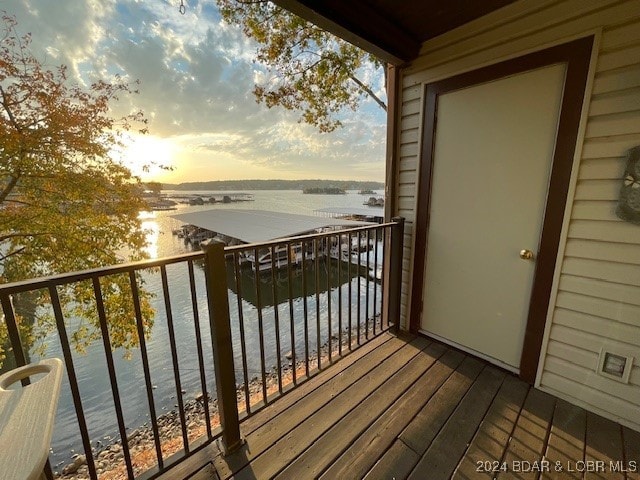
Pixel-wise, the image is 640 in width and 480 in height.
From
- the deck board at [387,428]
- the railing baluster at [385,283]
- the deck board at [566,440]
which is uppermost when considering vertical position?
the railing baluster at [385,283]

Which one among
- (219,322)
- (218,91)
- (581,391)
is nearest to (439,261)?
(581,391)

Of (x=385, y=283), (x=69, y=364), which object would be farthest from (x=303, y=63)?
(x=69, y=364)

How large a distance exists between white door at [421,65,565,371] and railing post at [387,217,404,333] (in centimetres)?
24

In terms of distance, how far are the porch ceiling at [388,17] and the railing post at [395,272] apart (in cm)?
131

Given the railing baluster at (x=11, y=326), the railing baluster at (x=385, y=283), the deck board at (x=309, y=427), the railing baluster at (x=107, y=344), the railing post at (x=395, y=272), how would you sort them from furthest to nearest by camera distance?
the railing baluster at (x=385, y=283) < the railing post at (x=395, y=272) < the deck board at (x=309, y=427) < the railing baluster at (x=107, y=344) < the railing baluster at (x=11, y=326)

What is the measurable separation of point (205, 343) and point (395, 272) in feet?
20.0

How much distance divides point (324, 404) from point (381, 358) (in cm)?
66

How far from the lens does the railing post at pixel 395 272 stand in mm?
2305

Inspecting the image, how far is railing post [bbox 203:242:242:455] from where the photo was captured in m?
1.22

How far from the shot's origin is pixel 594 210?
5.01 ft

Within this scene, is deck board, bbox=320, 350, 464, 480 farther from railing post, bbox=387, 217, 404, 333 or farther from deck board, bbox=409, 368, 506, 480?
railing post, bbox=387, 217, 404, 333

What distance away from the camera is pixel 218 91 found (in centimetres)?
705

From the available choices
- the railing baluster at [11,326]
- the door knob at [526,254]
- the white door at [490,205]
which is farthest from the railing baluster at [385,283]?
the railing baluster at [11,326]

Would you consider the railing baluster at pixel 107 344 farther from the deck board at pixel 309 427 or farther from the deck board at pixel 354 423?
the deck board at pixel 354 423
